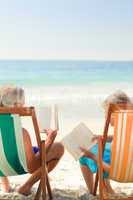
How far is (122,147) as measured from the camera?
2.71 meters

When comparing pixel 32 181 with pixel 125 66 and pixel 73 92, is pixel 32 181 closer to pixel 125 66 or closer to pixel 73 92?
pixel 73 92

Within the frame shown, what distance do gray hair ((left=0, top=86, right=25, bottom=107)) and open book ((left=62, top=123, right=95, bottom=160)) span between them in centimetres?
40

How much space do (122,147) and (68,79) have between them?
32.4 ft

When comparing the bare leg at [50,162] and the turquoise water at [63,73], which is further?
the turquoise water at [63,73]

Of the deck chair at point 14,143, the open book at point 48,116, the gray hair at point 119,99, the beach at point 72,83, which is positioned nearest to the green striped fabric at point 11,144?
the deck chair at point 14,143

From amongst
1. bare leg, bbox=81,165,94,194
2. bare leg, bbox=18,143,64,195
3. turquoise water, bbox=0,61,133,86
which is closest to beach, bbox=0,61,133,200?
turquoise water, bbox=0,61,133,86

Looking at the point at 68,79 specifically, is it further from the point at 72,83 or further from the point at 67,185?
the point at 67,185

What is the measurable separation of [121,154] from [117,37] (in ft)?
43.9

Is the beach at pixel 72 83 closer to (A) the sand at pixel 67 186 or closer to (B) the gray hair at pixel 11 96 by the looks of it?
(A) the sand at pixel 67 186

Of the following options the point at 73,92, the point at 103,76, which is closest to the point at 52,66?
the point at 103,76

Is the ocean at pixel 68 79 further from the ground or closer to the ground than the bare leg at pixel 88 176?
further from the ground

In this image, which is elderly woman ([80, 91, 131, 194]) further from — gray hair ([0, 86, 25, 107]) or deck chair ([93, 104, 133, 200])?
gray hair ([0, 86, 25, 107])

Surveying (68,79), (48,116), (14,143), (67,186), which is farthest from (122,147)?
(68,79)

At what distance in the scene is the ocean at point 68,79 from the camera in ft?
32.8
